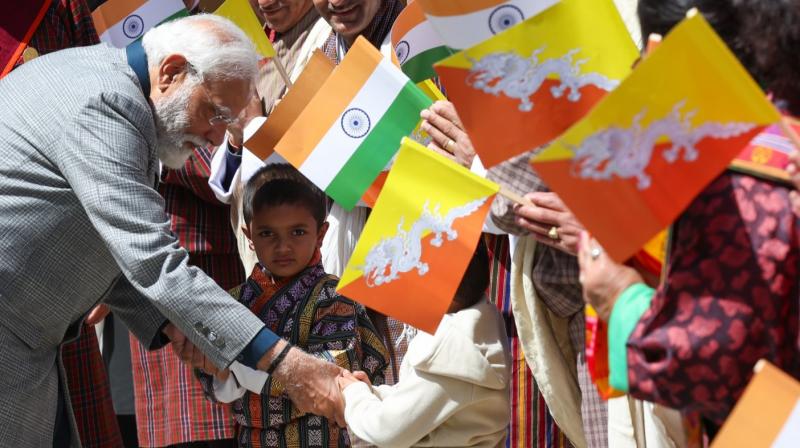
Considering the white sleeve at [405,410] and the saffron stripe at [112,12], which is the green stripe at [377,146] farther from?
the saffron stripe at [112,12]

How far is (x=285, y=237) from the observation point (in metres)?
3.94

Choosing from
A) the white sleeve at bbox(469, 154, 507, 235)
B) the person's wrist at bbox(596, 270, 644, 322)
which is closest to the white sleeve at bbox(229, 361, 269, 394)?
the white sleeve at bbox(469, 154, 507, 235)

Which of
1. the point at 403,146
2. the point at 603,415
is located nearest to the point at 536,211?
the point at 403,146

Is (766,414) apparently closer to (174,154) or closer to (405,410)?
(405,410)

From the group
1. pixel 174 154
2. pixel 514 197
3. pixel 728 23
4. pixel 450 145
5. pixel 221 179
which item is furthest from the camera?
pixel 221 179

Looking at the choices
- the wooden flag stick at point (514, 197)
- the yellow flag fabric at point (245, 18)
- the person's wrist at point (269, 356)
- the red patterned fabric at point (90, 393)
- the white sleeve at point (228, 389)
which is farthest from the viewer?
the red patterned fabric at point (90, 393)

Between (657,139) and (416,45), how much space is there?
1.96 metres

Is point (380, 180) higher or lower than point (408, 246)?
higher

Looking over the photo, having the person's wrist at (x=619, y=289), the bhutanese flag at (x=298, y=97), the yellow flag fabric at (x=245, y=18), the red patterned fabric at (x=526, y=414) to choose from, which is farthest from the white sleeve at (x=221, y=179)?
the person's wrist at (x=619, y=289)

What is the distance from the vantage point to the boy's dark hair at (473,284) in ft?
11.7

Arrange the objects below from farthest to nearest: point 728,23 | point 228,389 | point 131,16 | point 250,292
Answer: point 131,16, point 250,292, point 228,389, point 728,23

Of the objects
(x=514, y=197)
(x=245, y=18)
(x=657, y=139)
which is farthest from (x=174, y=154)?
(x=657, y=139)

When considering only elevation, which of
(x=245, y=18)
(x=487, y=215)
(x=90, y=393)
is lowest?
(x=90, y=393)

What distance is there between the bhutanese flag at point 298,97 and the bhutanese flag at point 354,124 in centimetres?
19
